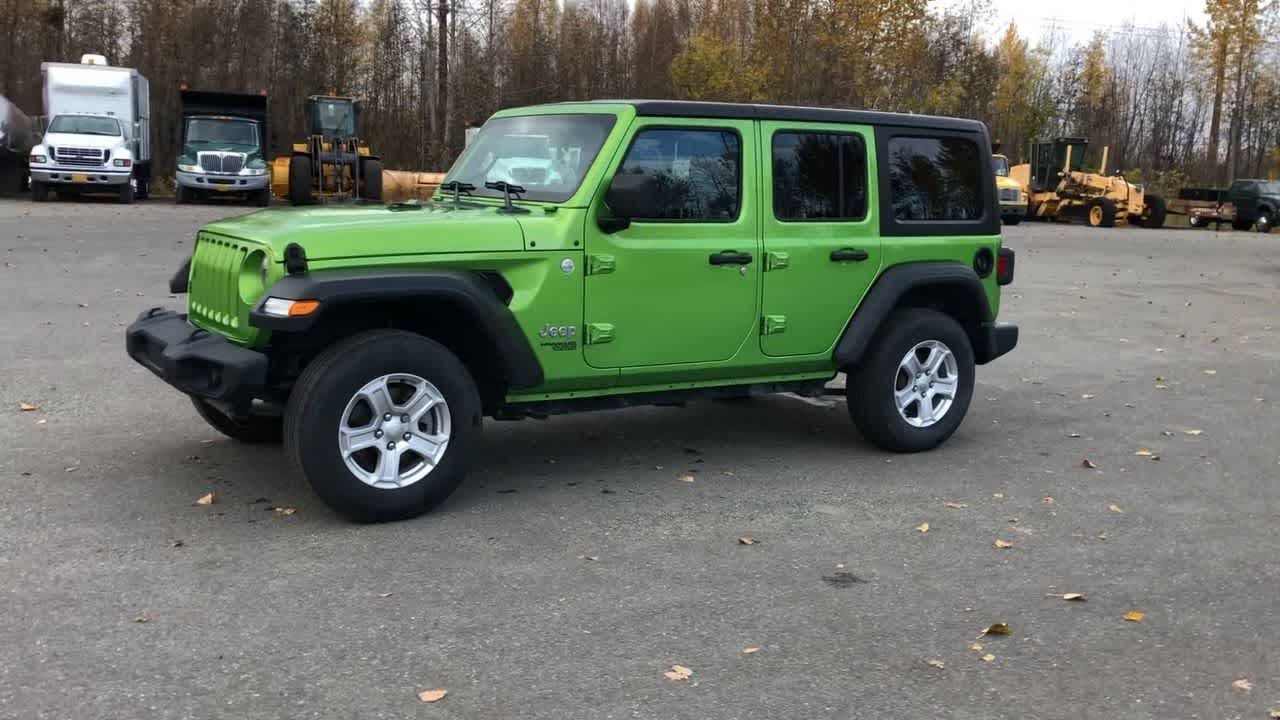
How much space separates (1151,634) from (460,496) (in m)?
3.13

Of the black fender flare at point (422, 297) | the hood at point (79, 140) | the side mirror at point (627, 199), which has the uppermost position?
the hood at point (79, 140)

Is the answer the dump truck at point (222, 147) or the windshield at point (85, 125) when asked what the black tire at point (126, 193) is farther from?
the dump truck at point (222, 147)

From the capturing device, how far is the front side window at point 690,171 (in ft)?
20.6

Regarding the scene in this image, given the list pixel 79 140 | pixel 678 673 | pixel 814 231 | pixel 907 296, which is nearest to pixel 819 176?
pixel 814 231

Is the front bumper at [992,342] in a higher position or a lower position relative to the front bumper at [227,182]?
lower

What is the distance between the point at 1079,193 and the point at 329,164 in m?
24.1

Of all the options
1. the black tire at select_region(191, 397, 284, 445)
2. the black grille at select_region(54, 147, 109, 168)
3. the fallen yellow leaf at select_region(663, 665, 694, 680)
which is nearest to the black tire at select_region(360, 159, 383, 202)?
the black grille at select_region(54, 147, 109, 168)

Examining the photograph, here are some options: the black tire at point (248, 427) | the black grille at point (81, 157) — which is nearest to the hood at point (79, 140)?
the black grille at point (81, 157)

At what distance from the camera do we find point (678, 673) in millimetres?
4086

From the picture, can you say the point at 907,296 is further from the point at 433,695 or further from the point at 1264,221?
the point at 1264,221

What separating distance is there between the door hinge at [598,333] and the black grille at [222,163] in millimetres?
27461

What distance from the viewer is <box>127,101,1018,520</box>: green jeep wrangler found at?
5.46 meters

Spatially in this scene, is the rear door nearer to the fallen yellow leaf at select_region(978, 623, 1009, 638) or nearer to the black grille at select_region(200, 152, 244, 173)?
the fallen yellow leaf at select_region(978, 623, 1009, 638)

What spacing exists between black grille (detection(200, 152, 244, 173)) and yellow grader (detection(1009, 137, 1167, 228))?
25.5m
